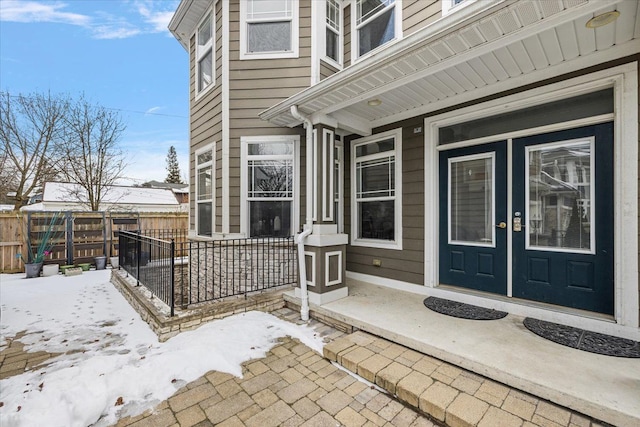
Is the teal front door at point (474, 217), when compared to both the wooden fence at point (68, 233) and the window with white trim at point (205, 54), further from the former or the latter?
the wooden fence at point (68, 233)

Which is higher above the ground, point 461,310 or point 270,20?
point 270,20

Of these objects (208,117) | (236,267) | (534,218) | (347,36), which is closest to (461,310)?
(534,218)

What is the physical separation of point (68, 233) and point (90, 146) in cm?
357

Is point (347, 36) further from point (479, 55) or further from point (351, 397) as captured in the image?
point (351, 397)

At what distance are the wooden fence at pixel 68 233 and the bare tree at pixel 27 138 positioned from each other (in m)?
2.82

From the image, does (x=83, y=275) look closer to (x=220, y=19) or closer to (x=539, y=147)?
(x=220, y=19)

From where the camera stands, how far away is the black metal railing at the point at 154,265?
3.32m

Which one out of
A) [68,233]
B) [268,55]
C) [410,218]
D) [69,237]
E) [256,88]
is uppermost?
[268,55]

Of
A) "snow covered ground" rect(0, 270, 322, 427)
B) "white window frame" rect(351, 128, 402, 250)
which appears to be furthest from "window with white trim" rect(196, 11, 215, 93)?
"snow covered ground" rect(0, 270, 322, 427)

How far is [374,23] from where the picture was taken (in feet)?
15.2

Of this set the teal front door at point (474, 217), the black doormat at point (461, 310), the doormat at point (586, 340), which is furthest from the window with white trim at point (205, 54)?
the doormat at point (586, 340)

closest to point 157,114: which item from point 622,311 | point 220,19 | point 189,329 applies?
point 220,19

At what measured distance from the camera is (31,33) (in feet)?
33.8

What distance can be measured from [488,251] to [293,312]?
253cm
